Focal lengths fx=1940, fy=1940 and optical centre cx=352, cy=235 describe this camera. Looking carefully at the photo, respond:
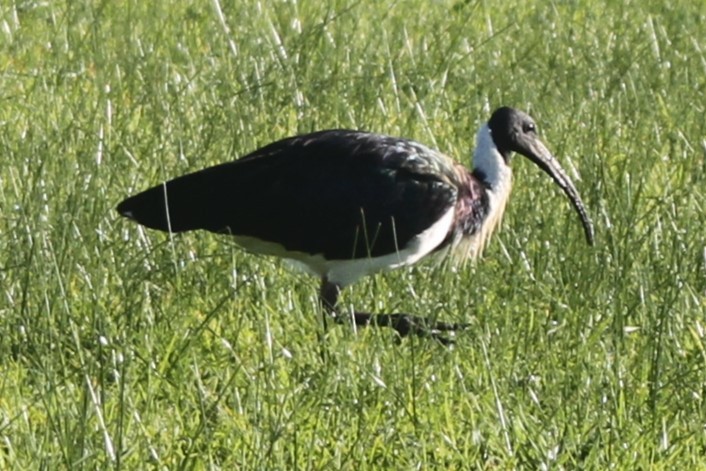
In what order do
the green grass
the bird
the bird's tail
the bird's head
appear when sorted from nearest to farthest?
the green grass
the bird's tail
the bird
the bird's head

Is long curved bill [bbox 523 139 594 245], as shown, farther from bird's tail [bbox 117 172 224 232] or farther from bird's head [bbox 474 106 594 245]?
bird's tail [bbox 117 172 224 232]

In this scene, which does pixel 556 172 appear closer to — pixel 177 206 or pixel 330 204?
pixel 330 204

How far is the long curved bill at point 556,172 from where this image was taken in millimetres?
6797

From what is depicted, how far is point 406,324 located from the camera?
5.82m

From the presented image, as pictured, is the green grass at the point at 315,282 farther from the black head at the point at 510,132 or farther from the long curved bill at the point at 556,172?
the black head at the point at 510,132

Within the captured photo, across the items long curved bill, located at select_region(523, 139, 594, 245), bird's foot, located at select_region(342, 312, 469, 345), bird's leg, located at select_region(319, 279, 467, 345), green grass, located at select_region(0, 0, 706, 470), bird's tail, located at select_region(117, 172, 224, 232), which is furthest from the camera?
long curved bill, located at select_region(523, 139, 594, 245)

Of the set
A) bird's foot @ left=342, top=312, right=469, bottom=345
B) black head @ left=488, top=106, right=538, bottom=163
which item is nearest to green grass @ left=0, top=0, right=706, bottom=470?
bird's foot @ left=342, top=312, right=469, bottom=345

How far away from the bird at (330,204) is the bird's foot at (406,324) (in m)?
0.20

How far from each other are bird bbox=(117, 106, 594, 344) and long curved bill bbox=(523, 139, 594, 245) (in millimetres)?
16

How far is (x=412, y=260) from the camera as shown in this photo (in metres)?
6.66

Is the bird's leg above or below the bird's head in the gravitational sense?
below

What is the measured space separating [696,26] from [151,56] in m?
3.30

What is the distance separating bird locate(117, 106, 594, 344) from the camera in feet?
21.3

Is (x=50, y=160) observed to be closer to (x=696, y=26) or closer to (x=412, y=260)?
(x=412, y=260)
